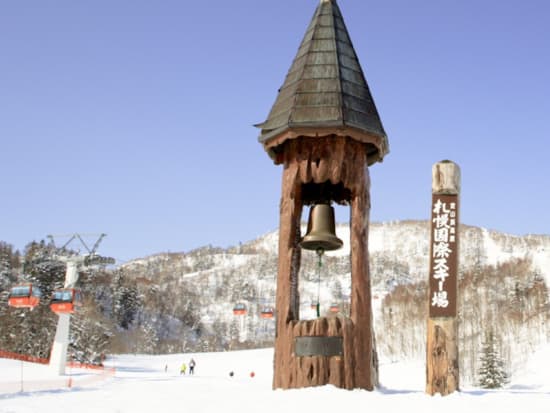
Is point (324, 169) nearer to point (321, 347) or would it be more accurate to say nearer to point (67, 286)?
point (321, 347)

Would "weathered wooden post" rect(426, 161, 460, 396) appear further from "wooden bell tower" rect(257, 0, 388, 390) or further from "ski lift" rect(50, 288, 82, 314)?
"ski lift" rect(50, 288, 82, 314)

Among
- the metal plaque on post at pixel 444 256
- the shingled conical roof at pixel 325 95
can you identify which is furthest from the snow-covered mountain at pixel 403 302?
the shingled conical roof at pixel 325 95

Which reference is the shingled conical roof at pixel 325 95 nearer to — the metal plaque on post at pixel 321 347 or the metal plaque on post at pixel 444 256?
the metal plaque on post at pixel 444 256

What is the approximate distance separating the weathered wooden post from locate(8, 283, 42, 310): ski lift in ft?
84.5

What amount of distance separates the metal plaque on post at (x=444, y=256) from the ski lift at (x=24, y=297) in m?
25.7

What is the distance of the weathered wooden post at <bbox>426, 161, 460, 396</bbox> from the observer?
9.07 meters

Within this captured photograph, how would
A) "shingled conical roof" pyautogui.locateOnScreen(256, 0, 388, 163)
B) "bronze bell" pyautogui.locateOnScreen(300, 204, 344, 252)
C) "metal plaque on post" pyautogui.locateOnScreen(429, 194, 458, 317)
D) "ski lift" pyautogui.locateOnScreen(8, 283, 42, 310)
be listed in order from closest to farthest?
"metal plaque on post" pyautogui.locateOnScreen(429, 194, 458, 317) < "shingled conical roof" pyautogui.locateOnScreen(256, 0, 388, 163) < "bronze bell" pyautogui.locateOnScreen(300, 204, 344, 252) < "ski lift" pyautogui.locateOnScreen(8, 283, 42, 310)

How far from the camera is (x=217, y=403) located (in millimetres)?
8406

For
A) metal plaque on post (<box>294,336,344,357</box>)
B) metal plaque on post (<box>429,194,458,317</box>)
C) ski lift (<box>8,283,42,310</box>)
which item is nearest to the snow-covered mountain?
metal plaque on post (<box>294,336,344,357</box>)

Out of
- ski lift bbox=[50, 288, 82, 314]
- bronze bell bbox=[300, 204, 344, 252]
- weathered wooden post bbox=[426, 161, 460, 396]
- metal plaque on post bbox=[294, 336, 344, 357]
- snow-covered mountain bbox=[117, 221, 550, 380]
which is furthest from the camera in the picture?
snow-covered mountain bbox=[117, 221, 550, 380]

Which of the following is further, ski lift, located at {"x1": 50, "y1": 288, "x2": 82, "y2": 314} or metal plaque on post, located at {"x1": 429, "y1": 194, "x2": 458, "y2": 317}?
ski lift, located at {"x1": 50, "y1": 288, "x2": 82, "y2": 314}

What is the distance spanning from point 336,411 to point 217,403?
1763 millimetres

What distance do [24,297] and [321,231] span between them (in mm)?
24521

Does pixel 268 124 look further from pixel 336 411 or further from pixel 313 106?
pixel 336 411
